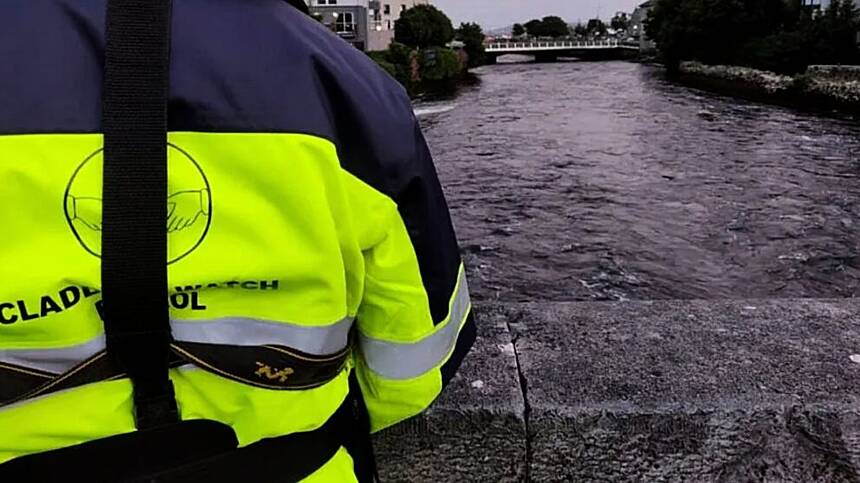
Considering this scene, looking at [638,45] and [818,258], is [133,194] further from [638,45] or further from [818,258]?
[638,45]

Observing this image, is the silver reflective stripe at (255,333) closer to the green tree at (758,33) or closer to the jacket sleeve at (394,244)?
the jacket sleeve at (394,244)

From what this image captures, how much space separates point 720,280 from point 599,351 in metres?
6.54

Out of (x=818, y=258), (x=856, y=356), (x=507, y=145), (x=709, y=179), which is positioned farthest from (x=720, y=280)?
(x=507, y=145)

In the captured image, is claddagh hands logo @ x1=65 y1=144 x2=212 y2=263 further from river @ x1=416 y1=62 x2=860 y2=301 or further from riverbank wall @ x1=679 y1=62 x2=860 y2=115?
riverbank wall @ x1=679 y1=62 x2=860 y2=115

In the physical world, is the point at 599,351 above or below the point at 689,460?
above

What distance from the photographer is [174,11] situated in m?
0.88

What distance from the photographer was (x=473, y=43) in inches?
2584

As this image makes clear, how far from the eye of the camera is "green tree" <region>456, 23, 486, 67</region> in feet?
211

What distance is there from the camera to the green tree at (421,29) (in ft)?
179

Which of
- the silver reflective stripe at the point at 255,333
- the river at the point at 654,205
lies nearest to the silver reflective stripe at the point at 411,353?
the silver reflective stripe at the point at 255,333

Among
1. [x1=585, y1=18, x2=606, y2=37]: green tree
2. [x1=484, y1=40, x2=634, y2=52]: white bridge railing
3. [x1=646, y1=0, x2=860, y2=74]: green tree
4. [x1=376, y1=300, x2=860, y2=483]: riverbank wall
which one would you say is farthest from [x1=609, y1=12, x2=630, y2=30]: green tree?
[x1=376, y1=300, x2=860, y2=483]: riverbank wall

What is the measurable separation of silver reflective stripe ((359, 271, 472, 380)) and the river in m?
6.10

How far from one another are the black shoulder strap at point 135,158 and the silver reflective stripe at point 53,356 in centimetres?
5

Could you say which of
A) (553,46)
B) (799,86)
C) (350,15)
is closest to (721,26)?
(799,86)
